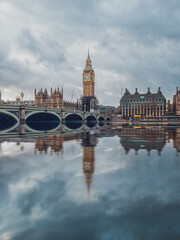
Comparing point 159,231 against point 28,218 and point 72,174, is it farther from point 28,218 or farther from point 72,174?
point 72,174

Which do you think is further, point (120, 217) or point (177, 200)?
point (177, 200)

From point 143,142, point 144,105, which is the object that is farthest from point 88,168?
point 144,105

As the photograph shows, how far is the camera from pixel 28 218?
4871mm

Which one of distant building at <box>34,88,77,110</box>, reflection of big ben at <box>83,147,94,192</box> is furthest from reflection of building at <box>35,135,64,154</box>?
distant building at <box>34,88,77,110</box>

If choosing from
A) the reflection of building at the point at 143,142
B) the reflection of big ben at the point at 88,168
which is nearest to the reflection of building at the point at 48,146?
the reflection of big ben at the point at 88,168

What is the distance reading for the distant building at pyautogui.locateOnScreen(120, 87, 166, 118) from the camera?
172 m

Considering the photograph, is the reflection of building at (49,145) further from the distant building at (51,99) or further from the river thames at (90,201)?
the distant building at (51,99)

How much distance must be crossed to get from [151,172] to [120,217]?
4.53 metres

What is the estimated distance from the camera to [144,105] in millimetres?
177125

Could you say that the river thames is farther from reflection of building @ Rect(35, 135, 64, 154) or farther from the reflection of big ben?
reflection of building @ Rect(35, 135, 64, 154)

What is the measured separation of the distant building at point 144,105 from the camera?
563 ft

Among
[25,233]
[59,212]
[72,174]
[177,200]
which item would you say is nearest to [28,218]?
[25,233]

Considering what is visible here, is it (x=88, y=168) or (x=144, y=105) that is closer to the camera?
(x=88, y=168)

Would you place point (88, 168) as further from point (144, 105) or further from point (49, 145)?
point (144, 105)
